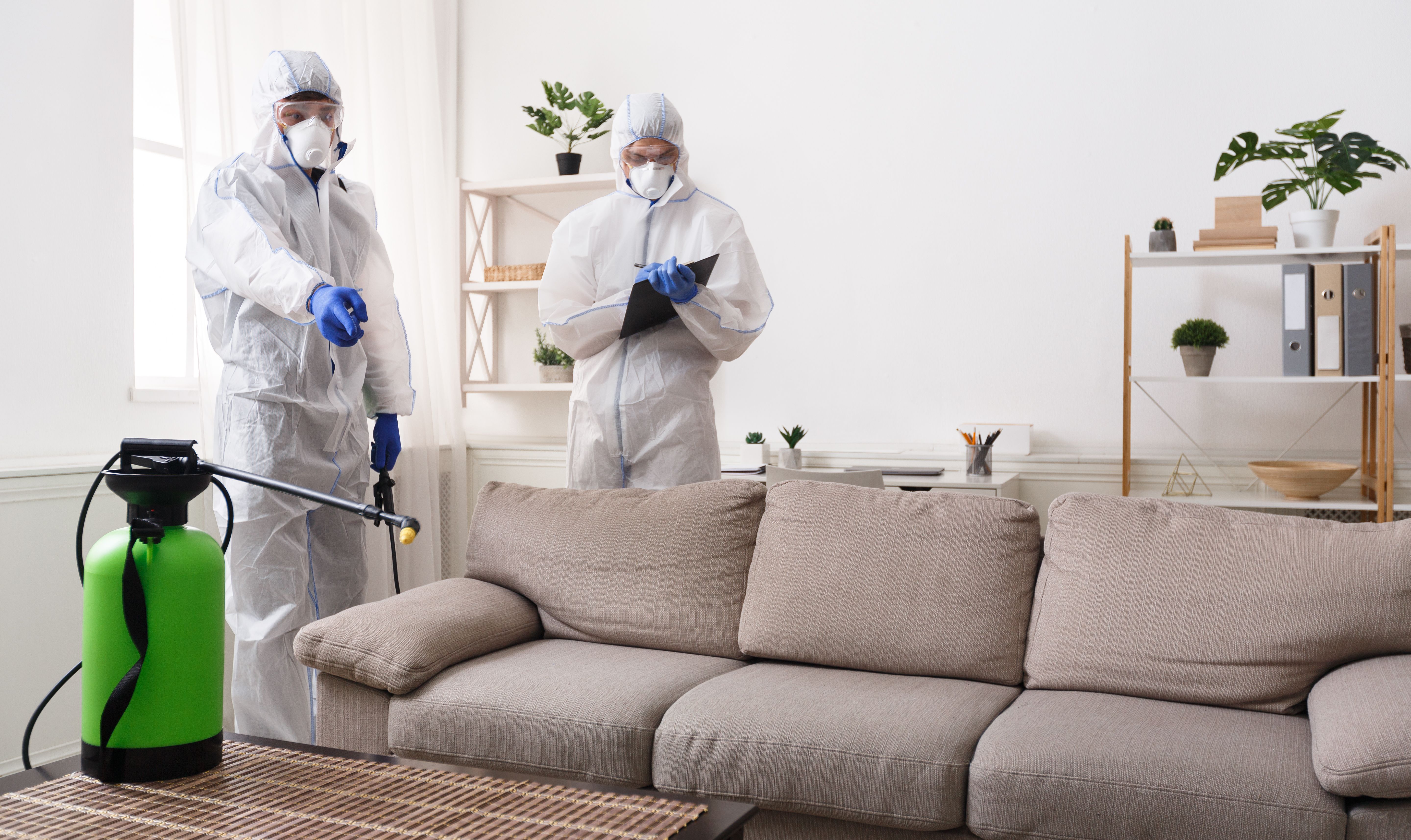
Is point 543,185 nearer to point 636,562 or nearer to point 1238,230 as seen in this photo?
point 636,562

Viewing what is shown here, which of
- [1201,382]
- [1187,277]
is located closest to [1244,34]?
[1187,277]

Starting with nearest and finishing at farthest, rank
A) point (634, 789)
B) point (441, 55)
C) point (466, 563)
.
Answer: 1. point (634, 789)
2. point (466, 563)
3. point (441, 55)

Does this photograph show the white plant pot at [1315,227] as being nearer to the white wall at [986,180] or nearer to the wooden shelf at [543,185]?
the white wall at [986,180]

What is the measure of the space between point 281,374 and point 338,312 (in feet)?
0.99

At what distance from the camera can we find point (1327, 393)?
3.22 meters

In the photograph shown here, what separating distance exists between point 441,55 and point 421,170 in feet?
2.12

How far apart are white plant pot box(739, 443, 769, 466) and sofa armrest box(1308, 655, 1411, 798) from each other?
6.67 feet

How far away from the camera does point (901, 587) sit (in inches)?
78.6

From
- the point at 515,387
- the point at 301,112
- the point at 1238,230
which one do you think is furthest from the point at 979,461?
the point at 301,112

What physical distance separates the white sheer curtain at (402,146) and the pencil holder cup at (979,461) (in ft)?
5.76

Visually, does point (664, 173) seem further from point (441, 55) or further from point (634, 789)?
point (441, 55)

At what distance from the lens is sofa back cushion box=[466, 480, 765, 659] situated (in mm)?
2158

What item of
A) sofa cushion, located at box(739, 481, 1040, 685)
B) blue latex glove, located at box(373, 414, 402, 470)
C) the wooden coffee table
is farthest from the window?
the wooden coffee table

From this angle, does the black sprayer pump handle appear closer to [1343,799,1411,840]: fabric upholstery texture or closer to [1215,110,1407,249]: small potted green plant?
[1343,799,1411,840]: fabric upholstery texture
